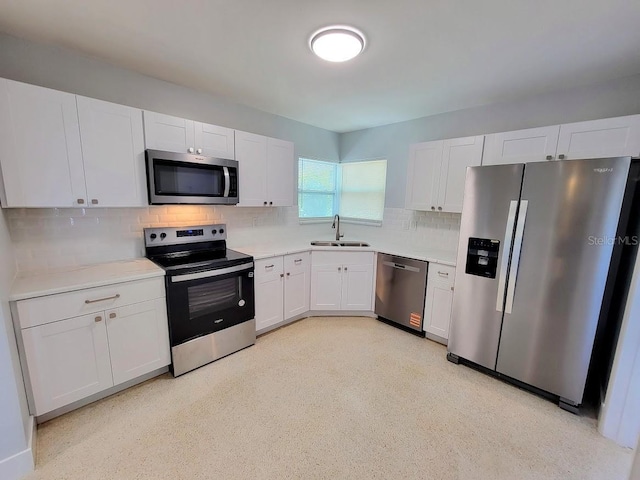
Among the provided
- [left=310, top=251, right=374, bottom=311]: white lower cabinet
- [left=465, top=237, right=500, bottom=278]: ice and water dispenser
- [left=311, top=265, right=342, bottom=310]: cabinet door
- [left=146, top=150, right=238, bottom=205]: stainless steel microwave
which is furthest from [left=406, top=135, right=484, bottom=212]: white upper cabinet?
[left=146, top=150, right=238, bottom=205]: stainless steel microwave

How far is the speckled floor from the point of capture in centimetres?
157

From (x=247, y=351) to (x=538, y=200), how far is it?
2.85 meters

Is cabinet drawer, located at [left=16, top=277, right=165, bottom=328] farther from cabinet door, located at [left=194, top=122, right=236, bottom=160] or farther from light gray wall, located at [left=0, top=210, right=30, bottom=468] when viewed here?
cabinet door, located at [left=194, top=122, right=236, bottom=160]

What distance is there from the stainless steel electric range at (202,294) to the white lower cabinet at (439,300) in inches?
73.5

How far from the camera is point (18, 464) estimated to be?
1.48 m

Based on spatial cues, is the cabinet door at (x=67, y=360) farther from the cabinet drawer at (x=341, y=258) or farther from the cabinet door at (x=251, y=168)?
the cabinet drawer at (x=341, y=258)

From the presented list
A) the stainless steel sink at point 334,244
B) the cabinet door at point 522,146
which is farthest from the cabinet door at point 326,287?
the cabinet door at point 522,146

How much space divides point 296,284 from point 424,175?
195 centimetres

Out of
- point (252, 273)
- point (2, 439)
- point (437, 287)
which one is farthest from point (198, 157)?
point (437, 287)

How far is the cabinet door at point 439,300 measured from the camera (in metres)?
2.80

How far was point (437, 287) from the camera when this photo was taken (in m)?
2.88

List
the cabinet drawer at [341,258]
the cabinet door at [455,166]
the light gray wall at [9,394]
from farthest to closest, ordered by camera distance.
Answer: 1. the cabinet drawer at [341,258]
2. the cabinet door at [455,166]
3. the light gray wall at [9,394]

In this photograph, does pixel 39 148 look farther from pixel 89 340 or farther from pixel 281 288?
pixel 281 288

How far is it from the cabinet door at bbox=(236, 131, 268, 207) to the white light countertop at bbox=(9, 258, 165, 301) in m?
1.10
